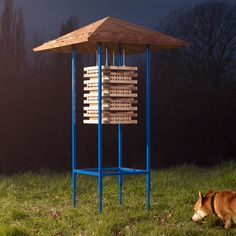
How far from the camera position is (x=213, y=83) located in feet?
67.0

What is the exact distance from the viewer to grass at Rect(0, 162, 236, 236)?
5.93m

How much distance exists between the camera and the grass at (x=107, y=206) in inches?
233

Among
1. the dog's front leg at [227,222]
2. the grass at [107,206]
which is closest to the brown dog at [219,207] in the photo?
the dog's front leg at [227,222]

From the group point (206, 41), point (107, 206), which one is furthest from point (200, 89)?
point (107, 206)

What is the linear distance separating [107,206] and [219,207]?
1.62m

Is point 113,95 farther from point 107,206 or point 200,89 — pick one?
point 200,89

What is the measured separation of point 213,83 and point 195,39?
85.7 inches

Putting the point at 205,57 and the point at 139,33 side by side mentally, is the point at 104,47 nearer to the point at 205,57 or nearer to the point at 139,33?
the point at 139,33

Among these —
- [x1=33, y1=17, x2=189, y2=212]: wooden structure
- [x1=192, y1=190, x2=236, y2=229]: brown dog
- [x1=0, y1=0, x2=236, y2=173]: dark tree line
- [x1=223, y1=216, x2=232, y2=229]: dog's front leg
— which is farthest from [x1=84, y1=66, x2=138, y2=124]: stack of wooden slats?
[x1=0, y1=0, x2=236, y2=173]: dark tree line

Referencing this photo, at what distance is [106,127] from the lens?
16.5 m

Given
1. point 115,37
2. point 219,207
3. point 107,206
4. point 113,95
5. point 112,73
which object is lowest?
point 107,206

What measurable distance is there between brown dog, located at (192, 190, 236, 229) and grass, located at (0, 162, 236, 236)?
107 millimetres

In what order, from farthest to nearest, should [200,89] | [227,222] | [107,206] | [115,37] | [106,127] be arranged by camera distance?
[200,89], [106,127], [107,206], [115,37], [227,222]

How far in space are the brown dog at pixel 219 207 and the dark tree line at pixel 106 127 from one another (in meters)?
9.64
